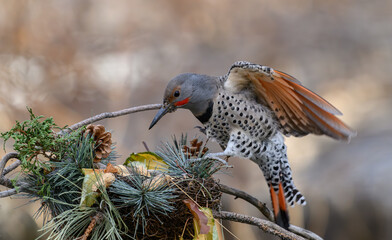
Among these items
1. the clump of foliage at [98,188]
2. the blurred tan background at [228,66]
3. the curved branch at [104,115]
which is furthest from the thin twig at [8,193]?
the blurred tan background at [228,66]

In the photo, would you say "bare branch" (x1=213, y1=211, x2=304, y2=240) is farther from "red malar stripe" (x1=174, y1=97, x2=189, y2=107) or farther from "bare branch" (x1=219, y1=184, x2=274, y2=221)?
"red malar stripe" (x1=174, y1=97, x2=189, y2=107)

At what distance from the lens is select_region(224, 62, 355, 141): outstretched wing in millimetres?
872

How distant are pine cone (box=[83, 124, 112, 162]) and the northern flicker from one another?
0.18m

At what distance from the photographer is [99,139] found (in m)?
0.68

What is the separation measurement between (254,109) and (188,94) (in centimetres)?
16

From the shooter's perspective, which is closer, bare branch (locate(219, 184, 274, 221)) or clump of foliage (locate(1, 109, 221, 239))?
clump of foliage (locate(1, 109, 221, 239))

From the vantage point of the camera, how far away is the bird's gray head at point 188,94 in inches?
34.1

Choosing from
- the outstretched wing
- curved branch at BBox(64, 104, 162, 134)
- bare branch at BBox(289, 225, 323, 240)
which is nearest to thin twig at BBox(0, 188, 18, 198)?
curved branch at BBox(64, 104, 162, 134)

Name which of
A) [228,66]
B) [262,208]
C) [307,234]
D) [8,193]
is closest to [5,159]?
[8,193]

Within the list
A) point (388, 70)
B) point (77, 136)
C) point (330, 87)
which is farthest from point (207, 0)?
point (77, 136)

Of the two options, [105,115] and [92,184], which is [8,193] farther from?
[105,115]

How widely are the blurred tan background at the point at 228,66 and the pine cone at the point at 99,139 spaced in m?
1.04

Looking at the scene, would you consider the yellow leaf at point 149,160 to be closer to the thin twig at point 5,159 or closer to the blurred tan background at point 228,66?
the thin twig at point 5,159

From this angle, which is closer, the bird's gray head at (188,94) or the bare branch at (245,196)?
the bare branch at (245,196)
